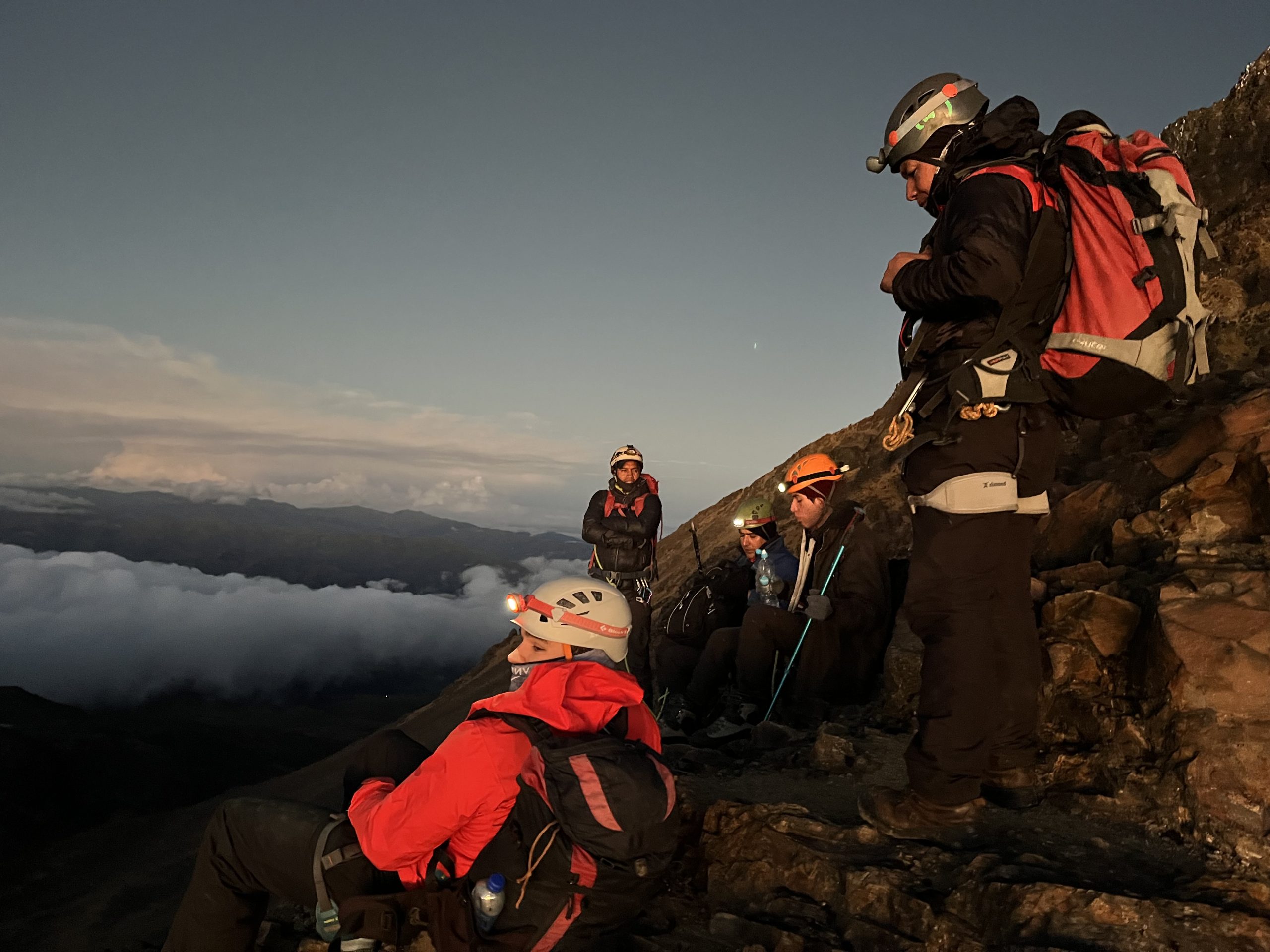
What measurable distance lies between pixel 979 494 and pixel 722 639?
15.5 feet

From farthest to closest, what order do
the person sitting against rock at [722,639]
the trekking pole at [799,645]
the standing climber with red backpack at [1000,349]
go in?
1. the person sitting against rock at [722,639]
2. the trekking pole at [799,645]
3. the standing climber with red backpack at [1000,349]

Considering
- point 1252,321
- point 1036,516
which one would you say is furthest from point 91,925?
point 1252,321

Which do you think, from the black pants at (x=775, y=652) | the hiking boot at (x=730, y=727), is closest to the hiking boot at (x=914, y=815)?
the hiking boot at (x=730, y=727)

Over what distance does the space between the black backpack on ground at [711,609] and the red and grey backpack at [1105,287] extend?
5.73m

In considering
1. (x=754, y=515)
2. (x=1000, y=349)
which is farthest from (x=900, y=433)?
(x=754, y=515)

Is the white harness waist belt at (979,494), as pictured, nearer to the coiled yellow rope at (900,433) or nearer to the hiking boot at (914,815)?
the coiled yellow rope at (900,433)

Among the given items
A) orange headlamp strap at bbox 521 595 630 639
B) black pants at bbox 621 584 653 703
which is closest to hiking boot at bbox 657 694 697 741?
black pants at bbox 621 584 653 703

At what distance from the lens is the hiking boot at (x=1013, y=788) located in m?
4.33

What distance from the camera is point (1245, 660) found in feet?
13.5

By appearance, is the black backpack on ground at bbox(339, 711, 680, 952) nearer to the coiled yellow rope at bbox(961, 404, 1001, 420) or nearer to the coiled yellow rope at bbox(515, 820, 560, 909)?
the coiled yellow rope at bbox(515, 820, 560, 909)

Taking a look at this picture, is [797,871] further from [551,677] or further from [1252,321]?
[1252,321]

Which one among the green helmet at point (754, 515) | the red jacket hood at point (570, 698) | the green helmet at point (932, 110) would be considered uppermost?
the green helmet at point (932, 110)

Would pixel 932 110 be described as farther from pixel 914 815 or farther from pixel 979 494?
pixel 914 815

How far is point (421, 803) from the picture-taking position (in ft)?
10.4
